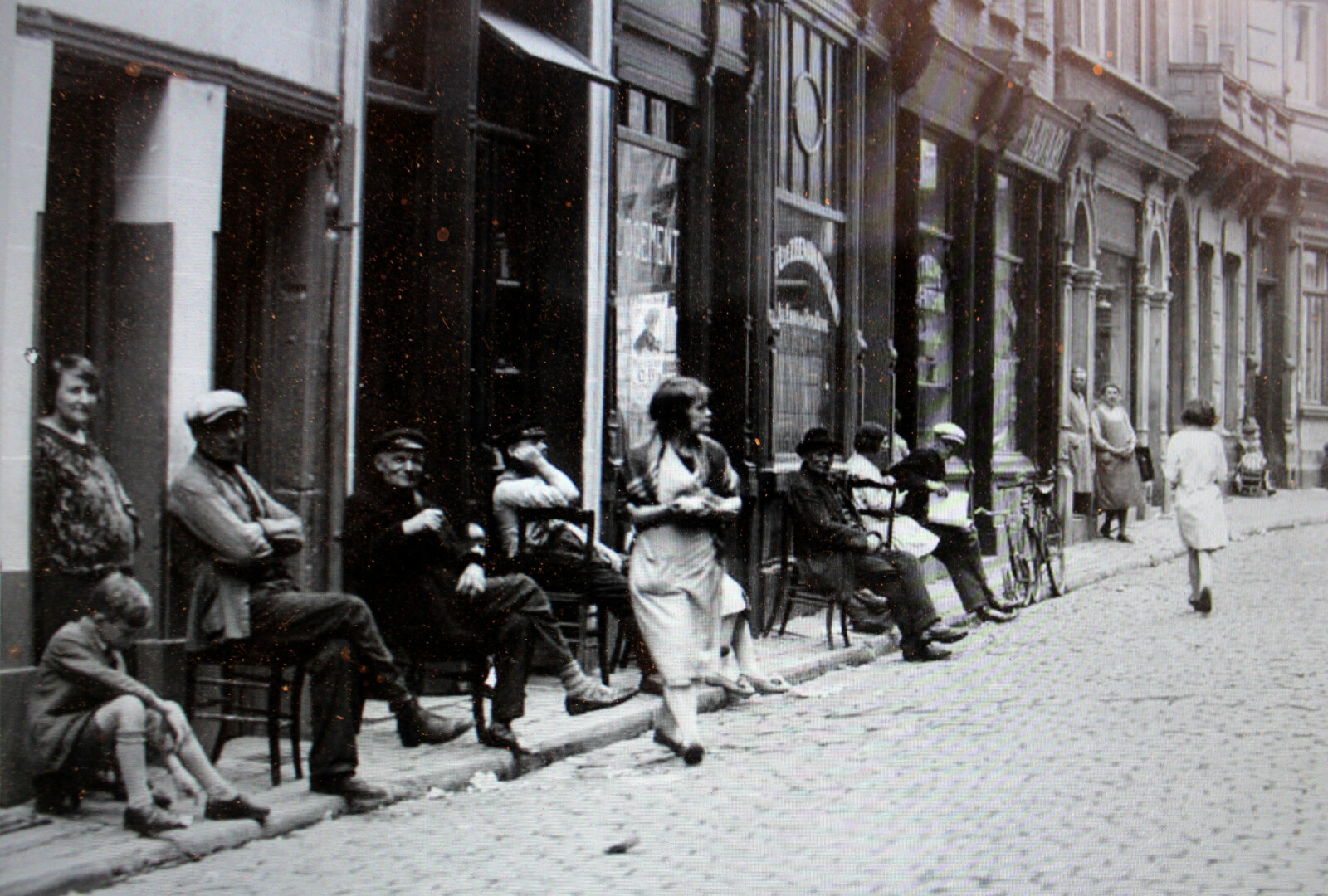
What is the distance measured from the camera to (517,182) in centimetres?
1105

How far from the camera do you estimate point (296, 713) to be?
23.4 feet

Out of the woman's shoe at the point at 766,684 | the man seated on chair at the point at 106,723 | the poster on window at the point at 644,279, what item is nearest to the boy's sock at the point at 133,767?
the man seated on chair at the point at 106,723

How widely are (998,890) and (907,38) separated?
12.8m

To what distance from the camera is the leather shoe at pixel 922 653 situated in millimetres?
11586

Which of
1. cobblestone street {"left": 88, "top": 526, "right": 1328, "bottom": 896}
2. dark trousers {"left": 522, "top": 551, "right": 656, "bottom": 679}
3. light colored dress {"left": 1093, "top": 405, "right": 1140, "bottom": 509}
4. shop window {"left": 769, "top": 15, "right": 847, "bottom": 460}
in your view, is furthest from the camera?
light colored dress {"left": 1093, "top": 405, "right": 1140, "bottom": 509}

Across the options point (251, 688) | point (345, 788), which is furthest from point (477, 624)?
point (345, 788)

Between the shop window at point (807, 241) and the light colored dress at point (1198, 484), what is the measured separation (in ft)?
10.2

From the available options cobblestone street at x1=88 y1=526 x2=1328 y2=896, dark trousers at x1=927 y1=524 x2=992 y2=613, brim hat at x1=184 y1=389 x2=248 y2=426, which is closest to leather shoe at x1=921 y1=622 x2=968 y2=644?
cobblestone street at x1=88 y1=526 x2=1328 y2=896

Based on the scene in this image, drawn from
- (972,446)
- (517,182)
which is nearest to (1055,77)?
(972,446)

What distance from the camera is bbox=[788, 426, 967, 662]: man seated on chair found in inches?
458

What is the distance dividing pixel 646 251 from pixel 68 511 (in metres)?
6.37

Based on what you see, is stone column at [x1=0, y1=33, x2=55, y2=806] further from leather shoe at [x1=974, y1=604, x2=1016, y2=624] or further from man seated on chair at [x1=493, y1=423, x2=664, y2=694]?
leather shoe at [x1=974, y1=604, x2=1016, y2=624]

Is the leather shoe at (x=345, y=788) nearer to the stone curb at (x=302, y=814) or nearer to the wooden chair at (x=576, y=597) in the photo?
the stone curb at (x=302, y=814)

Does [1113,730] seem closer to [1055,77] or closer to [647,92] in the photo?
[647,92]
